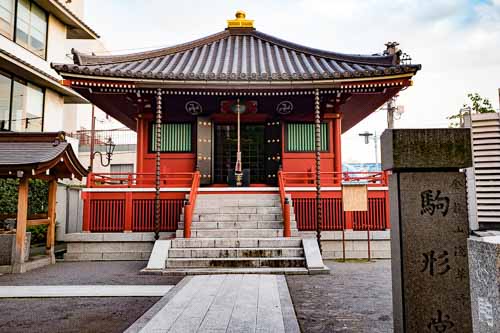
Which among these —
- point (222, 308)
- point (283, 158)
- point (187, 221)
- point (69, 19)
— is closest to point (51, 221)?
point (187, 221)

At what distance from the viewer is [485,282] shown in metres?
2.11

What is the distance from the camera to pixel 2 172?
930 centimetres

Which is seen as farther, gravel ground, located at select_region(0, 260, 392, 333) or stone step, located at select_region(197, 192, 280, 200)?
stone step, located at select_region(197, 192, 280, 200)

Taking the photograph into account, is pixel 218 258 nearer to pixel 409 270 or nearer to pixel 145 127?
pixel 409 270

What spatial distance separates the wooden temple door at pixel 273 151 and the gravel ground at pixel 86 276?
246 inches

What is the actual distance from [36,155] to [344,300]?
8.37 metres

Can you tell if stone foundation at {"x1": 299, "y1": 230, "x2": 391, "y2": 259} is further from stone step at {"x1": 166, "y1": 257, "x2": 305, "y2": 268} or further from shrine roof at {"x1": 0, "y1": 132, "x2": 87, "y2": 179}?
shrine roof at {"x1": 0, "y1": 132, "x2": 87, "y2": 179}

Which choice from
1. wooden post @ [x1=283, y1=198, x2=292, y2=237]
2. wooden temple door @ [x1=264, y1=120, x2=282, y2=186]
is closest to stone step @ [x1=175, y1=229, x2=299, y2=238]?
wooden post @ [x1=283, y1=198, x2=292, y2=237]

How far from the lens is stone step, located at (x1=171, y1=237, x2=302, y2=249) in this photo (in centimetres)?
981

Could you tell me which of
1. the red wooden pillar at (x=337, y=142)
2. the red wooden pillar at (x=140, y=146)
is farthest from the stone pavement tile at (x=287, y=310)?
the red wooden pillar at (x=140, y=146)

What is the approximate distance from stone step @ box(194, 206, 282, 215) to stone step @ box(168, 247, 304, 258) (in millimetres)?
2050

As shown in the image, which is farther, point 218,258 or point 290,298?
point 218,258

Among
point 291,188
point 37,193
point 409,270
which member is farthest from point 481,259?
point 37,193

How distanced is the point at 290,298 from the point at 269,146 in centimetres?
919
